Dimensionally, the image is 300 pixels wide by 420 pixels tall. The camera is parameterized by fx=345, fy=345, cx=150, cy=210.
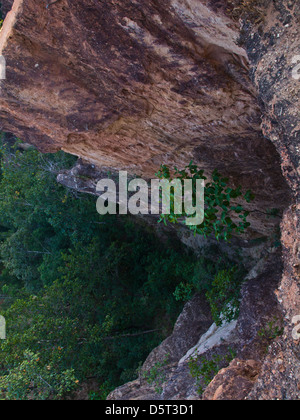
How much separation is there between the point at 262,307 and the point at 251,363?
2494 mm

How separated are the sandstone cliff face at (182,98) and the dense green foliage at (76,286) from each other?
167 inches

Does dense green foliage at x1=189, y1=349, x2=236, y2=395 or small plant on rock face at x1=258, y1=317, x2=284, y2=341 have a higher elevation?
small plant on rock face at x1=258, y1=317, x2=284, y2=341

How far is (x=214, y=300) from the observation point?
8.41 meters

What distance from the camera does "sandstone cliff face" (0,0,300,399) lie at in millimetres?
3375

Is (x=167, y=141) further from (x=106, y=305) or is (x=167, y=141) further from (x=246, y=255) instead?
(x=106, y=305)

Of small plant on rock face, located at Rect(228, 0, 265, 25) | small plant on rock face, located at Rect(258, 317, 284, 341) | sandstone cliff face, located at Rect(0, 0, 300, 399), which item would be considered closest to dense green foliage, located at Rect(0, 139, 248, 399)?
small plant on rock face, located at Rect(258, 317, 284, 341)

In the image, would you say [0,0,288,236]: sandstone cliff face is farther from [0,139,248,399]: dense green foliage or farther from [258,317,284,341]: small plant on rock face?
[0,139,248,399]: dense green foliage

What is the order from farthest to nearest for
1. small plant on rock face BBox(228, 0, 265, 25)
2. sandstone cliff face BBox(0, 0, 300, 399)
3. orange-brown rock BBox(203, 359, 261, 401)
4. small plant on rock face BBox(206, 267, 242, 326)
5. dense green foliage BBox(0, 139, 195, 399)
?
dense green foliage BBox(0, 139, 195, 399)
small plant on rock face BBox(206, 267, 242, 326)
orange-brown rock BBox(203, 359, 261, 401)
sandstone cliff face BBox(0, 0, 300, 399)
small plant on rock face BBox(228, 0, 265, 25)

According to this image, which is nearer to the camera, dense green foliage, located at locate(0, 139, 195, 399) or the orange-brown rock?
the orange-brown rock

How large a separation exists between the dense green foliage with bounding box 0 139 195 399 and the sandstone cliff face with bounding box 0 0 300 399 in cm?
424

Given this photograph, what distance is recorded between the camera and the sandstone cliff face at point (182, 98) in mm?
3375
